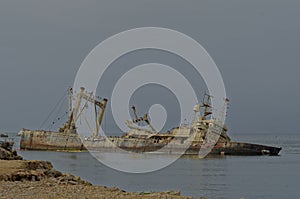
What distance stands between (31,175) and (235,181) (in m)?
20.1

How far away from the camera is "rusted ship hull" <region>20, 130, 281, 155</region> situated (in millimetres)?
69938

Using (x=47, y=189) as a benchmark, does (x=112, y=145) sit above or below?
below

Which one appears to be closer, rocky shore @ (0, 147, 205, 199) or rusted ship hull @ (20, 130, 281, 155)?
rocky shore @ (0, 147, 205, 199)

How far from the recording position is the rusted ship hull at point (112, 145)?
229ft

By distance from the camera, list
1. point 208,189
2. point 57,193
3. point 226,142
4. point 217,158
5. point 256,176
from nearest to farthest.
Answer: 1. point 57,193
2. point 208,189
3. point 256,176
4. point 217,158
5. point 226,142

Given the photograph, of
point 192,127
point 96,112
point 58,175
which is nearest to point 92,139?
point 96,112

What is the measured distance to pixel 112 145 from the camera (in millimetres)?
75875

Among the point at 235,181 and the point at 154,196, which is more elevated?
the point at 154,196

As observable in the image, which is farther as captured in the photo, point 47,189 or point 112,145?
point 112,145

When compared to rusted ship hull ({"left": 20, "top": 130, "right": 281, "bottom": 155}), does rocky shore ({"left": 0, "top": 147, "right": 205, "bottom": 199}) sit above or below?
above

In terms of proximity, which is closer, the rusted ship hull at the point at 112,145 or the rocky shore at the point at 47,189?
the rocky shore at the point at 47,189

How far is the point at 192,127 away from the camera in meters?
69.9

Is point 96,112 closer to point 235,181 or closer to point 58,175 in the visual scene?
point 235,181

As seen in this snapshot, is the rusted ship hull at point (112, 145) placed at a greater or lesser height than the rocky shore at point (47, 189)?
lesser
